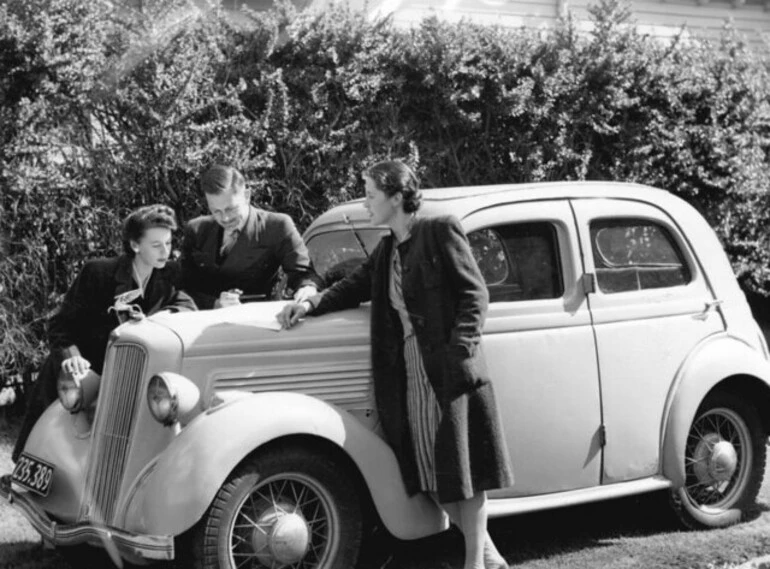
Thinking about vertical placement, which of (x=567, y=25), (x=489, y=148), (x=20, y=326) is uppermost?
(x=567, y=25)

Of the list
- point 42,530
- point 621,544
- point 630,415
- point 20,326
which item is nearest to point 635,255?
point 630,415

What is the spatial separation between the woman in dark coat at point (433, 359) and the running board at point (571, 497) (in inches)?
11.5

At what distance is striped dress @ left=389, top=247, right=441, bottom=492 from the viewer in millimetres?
5109

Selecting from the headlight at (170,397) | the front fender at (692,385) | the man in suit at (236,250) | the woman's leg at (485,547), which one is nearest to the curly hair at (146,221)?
the man in suit at (236,250)

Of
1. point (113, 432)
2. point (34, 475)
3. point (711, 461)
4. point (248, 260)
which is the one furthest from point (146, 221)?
point (711, 461)

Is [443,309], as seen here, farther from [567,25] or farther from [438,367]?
[567,25]

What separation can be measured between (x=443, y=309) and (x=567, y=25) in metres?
5.57

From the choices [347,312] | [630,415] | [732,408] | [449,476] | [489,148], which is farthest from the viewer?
[489,148]

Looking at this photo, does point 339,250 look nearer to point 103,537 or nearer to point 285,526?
point 285,526

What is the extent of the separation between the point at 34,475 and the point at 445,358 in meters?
2.12

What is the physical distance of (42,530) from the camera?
5035mm

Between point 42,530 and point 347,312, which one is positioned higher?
point 347,312

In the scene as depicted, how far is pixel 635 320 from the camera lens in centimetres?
594

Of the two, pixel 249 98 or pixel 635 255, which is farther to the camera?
pixel 249 98
